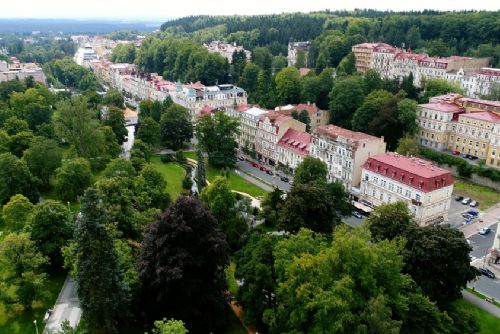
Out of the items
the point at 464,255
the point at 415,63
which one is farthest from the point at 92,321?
the point at 415,63

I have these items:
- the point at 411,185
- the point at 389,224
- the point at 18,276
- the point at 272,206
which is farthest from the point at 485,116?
the point at 18,276

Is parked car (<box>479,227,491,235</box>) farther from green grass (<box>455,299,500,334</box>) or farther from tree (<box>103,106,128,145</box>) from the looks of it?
tree (<box>103,106,128,145</box>)

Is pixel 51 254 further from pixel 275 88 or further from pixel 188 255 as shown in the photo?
pixel 275 88

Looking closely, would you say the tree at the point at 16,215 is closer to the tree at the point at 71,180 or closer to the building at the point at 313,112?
the tree at the point at 71,180

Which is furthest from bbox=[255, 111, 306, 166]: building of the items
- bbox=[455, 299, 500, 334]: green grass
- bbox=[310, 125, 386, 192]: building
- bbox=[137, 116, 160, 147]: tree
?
bbox=[455, 299, 500, 334]: green grass

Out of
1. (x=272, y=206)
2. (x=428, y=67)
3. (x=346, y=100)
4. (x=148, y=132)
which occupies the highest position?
(x=428, y=67)

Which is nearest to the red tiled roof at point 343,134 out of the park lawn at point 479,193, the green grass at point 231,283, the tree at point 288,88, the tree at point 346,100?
the park lawn at point 479,193

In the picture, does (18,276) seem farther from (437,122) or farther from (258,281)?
(437,122)
